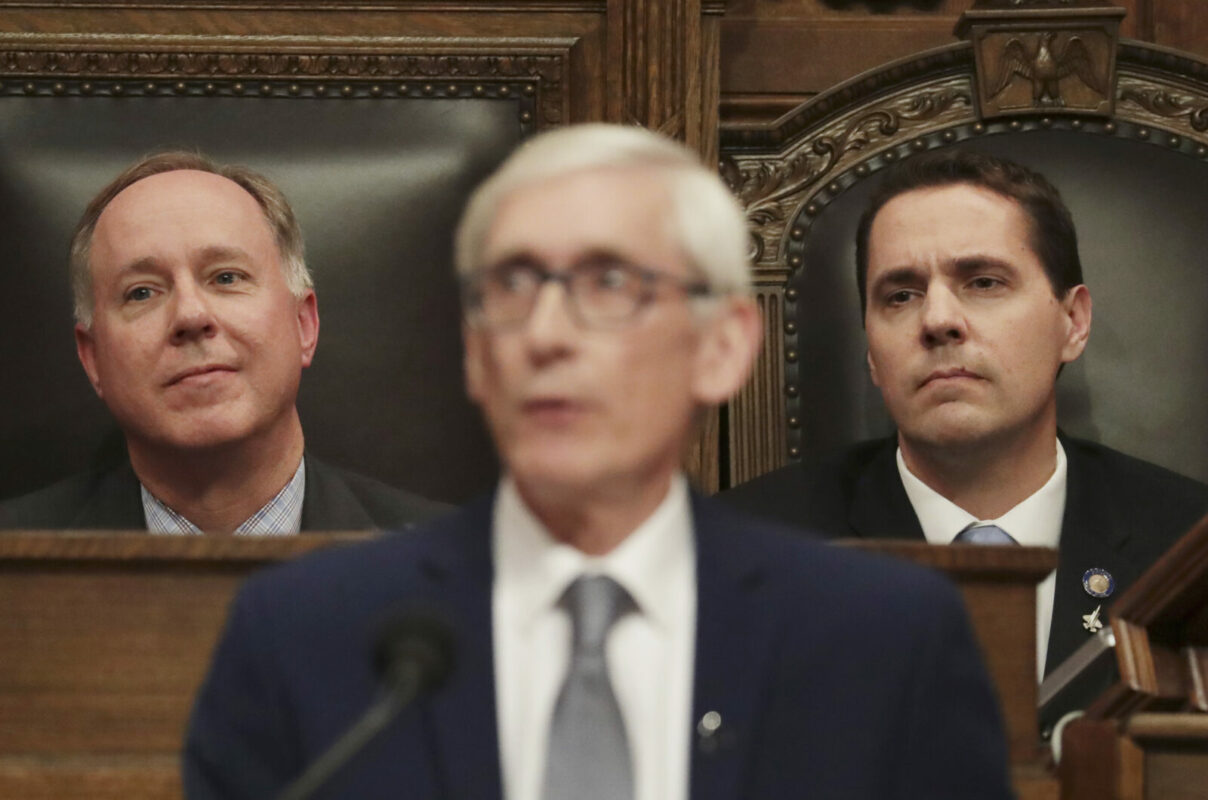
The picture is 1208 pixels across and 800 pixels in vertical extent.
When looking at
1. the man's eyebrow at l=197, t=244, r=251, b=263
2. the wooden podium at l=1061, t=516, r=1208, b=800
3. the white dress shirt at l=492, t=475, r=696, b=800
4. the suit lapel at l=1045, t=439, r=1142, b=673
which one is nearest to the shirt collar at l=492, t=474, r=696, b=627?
the white dress shirt at l=492, t=475, r=696, b=800

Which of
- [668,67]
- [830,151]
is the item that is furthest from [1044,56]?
[668,67]

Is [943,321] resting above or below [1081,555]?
above

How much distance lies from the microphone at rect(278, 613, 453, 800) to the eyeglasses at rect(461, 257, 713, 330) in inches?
9.9

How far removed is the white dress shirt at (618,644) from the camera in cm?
130

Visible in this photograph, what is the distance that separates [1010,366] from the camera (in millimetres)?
2648

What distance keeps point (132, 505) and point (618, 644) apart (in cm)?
153

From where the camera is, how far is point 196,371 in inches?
100

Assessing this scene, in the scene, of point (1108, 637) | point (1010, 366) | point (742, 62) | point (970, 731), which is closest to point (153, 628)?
point (970, 731)

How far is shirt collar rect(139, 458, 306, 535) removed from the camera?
266cm

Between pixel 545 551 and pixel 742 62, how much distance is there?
212cm

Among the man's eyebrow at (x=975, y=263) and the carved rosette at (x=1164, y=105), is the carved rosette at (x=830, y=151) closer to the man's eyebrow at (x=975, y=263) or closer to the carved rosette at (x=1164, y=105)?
the carved rosette at (x=1164, y=105)

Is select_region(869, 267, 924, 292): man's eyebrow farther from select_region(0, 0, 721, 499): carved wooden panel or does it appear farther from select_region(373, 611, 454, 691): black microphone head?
select_region(373, 611, 454, 691): black microphone head

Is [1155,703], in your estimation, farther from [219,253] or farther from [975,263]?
[219,253]

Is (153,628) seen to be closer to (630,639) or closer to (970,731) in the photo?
(630,639)
